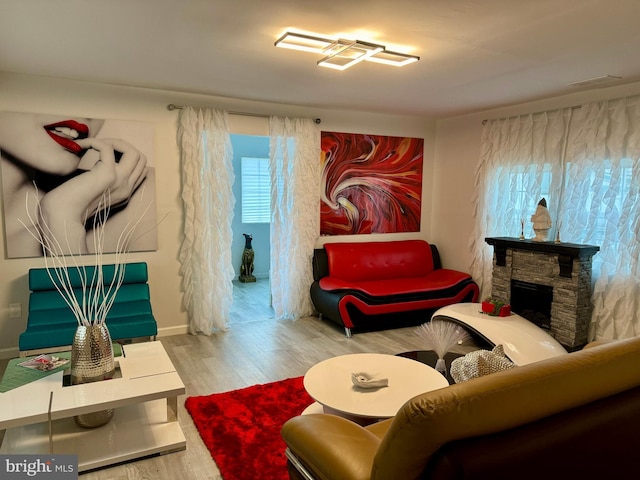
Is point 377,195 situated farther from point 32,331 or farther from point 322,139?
point 32,331

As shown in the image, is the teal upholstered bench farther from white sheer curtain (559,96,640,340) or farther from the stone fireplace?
white sheer curtain (559,96,640,340)

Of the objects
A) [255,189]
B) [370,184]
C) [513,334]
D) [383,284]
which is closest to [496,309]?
[513,334]

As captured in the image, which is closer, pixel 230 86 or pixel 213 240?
pixel 230 86

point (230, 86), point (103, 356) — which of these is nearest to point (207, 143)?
point (230, 86)

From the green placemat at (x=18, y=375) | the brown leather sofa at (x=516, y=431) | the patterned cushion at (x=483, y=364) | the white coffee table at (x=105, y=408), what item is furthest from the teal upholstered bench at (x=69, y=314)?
the patterned cushion at (x=483, y=364)

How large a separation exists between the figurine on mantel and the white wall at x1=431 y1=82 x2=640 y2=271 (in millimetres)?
1097

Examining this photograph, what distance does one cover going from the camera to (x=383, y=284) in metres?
4.93

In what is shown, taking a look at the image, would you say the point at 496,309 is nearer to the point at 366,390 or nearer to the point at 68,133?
the point at 366,390

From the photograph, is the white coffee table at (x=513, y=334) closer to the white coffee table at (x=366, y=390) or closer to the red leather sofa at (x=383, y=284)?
the red leather sofa at (x=383, y=284)

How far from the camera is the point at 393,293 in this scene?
15.1 feet

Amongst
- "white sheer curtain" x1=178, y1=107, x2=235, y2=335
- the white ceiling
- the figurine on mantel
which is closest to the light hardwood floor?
"white sheer curtain" x1=178, y1=107, x2=235, y2=335

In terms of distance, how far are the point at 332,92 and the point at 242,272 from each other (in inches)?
151

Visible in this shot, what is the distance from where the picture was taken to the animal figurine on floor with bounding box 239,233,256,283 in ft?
23.0

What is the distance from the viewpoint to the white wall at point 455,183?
5340 millimetres
